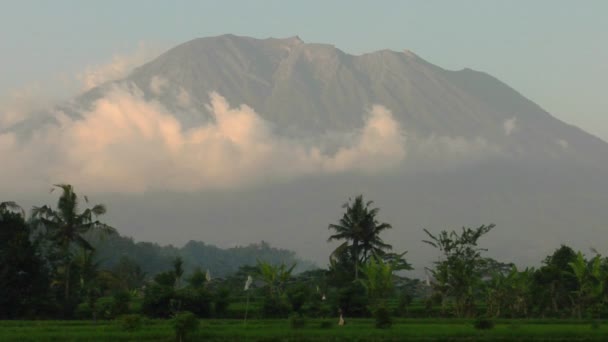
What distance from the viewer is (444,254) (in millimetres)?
51094

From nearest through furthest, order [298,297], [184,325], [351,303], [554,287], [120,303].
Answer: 1. [184,325]
2. [120,303]
3. [298,297]
4. [351,303]
5. [554,287]

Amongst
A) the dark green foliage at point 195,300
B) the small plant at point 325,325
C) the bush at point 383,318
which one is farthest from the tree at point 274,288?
the bush at point 383,318

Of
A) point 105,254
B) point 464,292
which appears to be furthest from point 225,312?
point 105,254

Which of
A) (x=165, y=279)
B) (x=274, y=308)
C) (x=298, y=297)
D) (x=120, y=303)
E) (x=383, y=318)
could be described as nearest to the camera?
(x=383, y=318)

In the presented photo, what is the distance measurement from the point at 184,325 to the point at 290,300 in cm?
1420

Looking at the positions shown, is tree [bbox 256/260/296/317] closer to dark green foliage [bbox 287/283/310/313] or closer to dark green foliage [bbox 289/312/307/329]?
dark green foliage [bbox 287/283/310/313]

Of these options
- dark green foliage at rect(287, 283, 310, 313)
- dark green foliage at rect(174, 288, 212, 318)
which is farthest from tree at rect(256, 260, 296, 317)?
dark green foliage at rect(174, 288, 212, 318)

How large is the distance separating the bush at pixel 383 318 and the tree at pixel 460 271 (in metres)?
11.6

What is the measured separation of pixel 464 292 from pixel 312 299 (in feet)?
27.9

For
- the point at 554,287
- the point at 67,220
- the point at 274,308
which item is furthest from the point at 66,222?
the point at 554,287

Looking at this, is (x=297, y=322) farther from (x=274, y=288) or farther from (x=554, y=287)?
(x=554, y=287)

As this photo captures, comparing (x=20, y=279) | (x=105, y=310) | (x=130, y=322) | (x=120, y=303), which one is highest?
(x=20, y=279)

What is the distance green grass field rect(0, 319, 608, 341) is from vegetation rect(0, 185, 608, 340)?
0.07 m

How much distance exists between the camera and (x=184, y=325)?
31.1 m
